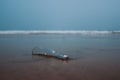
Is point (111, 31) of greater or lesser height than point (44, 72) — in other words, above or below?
below

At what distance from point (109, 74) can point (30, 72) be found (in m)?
0.59

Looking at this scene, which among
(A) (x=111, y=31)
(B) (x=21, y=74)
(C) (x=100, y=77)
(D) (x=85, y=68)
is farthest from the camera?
(A) (x=111, y=31)

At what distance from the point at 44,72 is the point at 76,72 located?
0.25m

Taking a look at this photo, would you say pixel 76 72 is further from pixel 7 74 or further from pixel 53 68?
pixel 7 74

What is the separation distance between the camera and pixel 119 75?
5.55ft

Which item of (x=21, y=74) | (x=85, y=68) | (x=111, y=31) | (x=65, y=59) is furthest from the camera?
(x=111, y=31)

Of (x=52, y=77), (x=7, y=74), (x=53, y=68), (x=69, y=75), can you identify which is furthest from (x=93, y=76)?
(x=7, y=74)

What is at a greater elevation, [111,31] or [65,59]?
[65,59]

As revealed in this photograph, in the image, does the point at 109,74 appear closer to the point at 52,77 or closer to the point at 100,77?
the point at 100,77

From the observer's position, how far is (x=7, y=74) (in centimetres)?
179

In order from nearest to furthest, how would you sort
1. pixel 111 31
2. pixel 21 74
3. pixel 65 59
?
pixel 21 74 < pixel 65 59 < pixel 111 31

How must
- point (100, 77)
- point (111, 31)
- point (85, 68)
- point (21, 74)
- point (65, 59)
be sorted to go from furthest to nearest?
1. point (111, 31)
2. point (65, 59)
3. point (85, 68)
4. point (21, 74)
5. point (100, 77)

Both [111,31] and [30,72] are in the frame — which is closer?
[30,72]

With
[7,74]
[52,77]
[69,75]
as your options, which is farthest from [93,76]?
[7,74]
